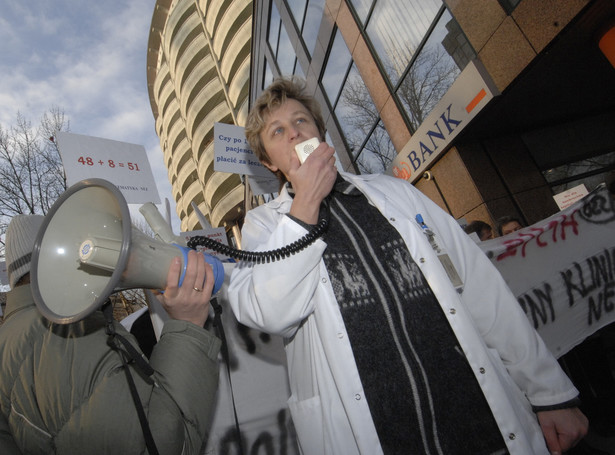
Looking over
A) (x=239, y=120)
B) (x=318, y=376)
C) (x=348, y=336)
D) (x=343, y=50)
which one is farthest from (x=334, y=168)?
(x=239, y=120)

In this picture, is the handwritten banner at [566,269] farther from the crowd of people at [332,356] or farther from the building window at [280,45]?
the building window at [280,45]

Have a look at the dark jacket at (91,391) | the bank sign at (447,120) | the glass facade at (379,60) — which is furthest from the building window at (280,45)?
the dark jacket at (91,391)

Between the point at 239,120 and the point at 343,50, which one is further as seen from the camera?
the point at 239,120

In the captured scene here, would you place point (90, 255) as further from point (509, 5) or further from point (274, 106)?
point (509, 5)

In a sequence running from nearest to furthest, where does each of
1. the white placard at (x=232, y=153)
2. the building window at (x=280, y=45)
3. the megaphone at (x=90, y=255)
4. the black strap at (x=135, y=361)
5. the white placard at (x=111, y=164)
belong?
1. the black strap at (x=135, y=361)
2. the megaphone at (x=90, y=255)
3. the white placard at (x=111, y=164)
4. the white placard at (x=232, y=153)
5. the building window at (x=280, y=45)

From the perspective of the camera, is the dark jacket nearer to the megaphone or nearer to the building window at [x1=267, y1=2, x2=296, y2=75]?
the megaphone

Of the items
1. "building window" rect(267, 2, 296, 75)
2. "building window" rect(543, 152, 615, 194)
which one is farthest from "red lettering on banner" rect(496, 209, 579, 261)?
"building window" rect(267, 2, 296, 75)

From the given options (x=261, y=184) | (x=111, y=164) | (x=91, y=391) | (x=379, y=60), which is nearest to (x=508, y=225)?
(x=261, y=184)

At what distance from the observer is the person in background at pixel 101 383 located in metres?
0.89

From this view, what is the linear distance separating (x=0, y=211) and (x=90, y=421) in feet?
32.2

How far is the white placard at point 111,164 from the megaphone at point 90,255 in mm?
1414

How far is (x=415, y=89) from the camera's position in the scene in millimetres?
6715

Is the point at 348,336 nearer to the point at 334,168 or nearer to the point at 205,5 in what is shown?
the point at 334,168

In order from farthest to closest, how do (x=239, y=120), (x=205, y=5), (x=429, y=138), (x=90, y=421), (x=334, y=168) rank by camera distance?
(x=205, y=5), (x=239, y=120), (x=429, y=138), (x=334, y=168), (x=90, y=421)
